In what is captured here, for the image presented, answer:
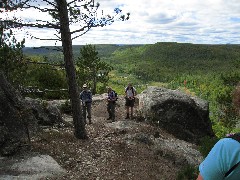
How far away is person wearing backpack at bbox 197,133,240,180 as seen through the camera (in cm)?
206

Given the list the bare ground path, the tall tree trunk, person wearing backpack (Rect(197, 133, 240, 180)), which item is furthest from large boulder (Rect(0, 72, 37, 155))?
person wearing backpack (Rect(197, 133, 240, 180))

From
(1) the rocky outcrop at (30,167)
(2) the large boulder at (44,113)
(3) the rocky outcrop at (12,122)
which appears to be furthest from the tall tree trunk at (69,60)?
(2) the large boulder at (44,113)

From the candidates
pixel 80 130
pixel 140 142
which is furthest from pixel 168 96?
pixel 80 130

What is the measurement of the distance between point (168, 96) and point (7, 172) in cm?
1408

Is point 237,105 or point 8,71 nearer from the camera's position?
point 237,105

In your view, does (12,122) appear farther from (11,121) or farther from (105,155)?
(105,155)

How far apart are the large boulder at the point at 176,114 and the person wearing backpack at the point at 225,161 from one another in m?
18.9

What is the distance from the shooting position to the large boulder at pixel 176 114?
21156 millimetres

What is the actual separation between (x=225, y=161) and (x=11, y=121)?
12049 millimetres

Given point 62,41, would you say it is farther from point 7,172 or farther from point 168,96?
point 168,96

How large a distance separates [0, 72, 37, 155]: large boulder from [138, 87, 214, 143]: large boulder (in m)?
9.28

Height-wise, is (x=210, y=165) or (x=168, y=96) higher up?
(x=210, y=165)

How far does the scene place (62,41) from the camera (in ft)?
44.4

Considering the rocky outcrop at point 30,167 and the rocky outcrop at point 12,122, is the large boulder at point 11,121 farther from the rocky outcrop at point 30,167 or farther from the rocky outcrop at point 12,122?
the rocky outcrop at point 30,167
